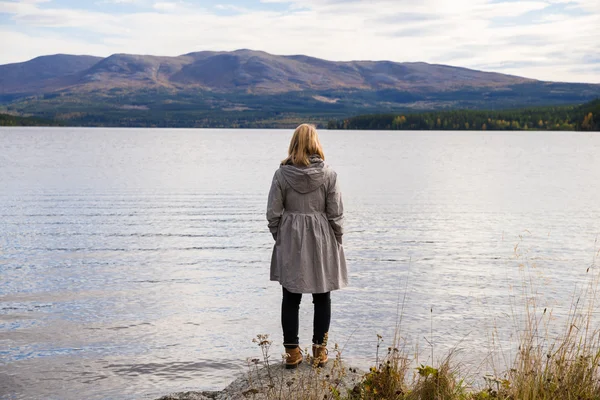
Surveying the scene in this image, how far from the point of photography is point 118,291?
1499 centimetres

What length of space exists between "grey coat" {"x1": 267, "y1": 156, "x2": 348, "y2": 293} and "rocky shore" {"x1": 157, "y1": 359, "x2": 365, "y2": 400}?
40.6 inches

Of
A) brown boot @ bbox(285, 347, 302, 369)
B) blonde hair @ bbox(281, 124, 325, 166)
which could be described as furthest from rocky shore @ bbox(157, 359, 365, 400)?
blonde hair @ bbox(281, 124, 325, 166)

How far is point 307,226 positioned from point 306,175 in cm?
63

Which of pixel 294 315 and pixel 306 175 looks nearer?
pixel 306 175

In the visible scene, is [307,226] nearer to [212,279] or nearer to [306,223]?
[306,223]

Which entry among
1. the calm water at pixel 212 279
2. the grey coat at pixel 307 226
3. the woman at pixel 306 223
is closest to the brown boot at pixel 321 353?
the woman at pixel 306 223

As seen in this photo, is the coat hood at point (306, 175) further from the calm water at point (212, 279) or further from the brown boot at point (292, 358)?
the calm water at point (212, 279)

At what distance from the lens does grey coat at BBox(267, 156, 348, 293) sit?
8.59 meters

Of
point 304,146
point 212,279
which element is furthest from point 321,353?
point 212,279

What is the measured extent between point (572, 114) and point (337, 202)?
20466cm

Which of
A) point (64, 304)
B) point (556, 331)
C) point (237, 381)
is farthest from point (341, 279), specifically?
point (64, 304)

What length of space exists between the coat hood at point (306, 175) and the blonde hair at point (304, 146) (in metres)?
0.08

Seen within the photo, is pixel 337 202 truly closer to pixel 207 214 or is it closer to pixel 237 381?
pixel 237 381

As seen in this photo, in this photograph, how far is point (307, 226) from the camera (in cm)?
867
